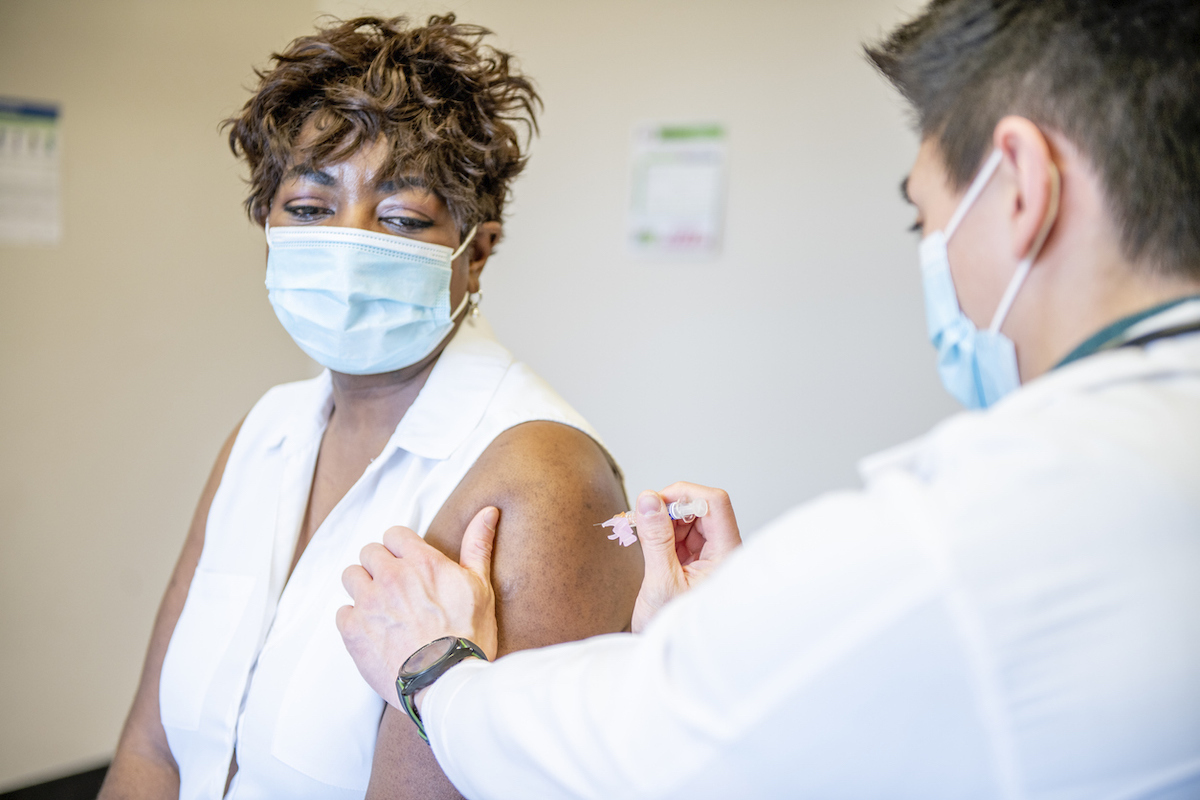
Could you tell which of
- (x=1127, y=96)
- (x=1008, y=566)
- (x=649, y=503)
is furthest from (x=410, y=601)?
(x=1127, y=96)

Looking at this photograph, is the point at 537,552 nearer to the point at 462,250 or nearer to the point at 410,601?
the point at 410,601

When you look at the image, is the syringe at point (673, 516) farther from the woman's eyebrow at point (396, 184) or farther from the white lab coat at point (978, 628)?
the woman's eyebrow at point (396, 184)

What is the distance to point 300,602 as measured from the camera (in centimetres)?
122

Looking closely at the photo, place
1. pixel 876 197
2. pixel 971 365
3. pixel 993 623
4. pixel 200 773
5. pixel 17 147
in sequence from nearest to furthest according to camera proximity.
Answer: pixel 993 623 < pixel 971 365 < pixel 200 773 < pixel 17 147 < pixel 876 197

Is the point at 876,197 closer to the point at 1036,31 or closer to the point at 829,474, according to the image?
the point at 829,474

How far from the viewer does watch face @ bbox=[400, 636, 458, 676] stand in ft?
2.87

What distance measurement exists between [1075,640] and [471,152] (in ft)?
3.49

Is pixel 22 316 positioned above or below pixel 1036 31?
below

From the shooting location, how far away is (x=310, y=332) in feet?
4.19

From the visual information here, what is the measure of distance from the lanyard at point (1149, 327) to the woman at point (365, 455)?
0.66 meters

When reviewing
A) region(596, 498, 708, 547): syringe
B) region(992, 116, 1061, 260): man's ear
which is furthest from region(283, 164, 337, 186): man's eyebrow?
region(992, 116, 1061, 260): man's ear

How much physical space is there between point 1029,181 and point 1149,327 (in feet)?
0.44

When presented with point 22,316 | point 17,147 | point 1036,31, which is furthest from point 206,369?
point 1036,31

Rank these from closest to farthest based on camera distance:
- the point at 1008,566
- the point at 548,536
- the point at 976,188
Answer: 1. the point at 1008,566
2. the point at 976,188
3. the point at 548,536
